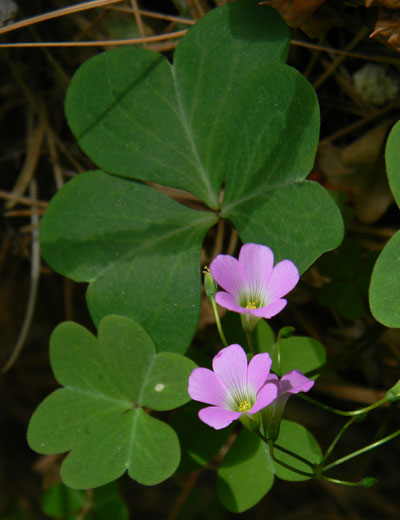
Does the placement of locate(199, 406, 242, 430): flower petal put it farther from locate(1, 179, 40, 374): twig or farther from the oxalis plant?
locate(1, 179, 40, 374): twig

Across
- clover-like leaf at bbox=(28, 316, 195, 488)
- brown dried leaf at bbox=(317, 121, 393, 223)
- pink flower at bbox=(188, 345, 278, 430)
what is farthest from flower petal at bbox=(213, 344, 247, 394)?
brown dried leaf at bbox=(317, 121, 393, 223)

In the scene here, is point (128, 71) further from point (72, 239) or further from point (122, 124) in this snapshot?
point (72, 239)

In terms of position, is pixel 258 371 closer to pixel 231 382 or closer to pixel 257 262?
pixel 231 382

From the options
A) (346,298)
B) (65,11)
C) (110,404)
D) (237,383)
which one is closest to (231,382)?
(237,383)

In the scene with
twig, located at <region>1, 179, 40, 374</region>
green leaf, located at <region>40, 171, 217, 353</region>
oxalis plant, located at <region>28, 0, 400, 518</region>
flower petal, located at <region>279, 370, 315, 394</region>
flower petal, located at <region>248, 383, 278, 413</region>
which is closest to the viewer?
flower petal, located at <region>248, 383, 278, 413</region>

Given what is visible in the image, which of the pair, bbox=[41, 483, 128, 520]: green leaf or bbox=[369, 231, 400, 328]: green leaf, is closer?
bbox=[369, 231, 400, 328]: green leaf

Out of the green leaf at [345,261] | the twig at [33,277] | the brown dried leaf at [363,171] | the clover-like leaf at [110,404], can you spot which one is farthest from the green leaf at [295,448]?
the twig at [33,277]
